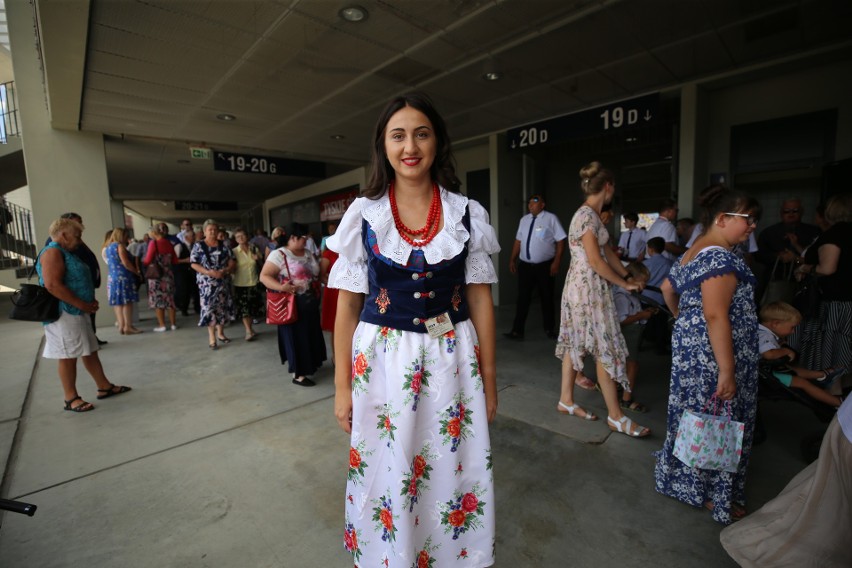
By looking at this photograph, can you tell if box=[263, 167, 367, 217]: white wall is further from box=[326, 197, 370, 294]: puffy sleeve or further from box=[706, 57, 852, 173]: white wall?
box=[326, 197, 370, 294]: puffy sleeve

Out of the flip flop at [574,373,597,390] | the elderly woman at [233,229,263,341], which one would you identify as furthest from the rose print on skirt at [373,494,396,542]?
the elderly woman at [233,229,263,341]

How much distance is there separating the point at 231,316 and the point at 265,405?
294 centimetres

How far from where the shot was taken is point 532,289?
208 inches

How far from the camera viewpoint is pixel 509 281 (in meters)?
8.14

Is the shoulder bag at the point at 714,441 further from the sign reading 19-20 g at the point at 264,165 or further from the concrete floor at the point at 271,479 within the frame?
the sign reading 19-20 g at the point at 264,165

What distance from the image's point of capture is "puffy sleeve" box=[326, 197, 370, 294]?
4.40 ft

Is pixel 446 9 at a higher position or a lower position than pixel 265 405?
higher

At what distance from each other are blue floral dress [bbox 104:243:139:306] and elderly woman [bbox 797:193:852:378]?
8.07m

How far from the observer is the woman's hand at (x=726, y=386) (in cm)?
182

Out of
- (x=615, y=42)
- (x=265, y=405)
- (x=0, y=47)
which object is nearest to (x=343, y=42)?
(x=615, y=42)

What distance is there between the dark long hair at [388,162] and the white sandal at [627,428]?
2.14 metres

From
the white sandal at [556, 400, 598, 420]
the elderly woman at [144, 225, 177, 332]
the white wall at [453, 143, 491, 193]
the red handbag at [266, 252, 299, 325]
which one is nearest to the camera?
the white sandal at [556, 400, 598, 420]

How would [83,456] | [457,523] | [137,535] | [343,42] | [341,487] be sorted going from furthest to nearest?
[343,42] < [83,456] < [341,487] < [137,535] < [457,523]

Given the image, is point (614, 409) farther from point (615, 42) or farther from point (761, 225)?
point (761, 225)
